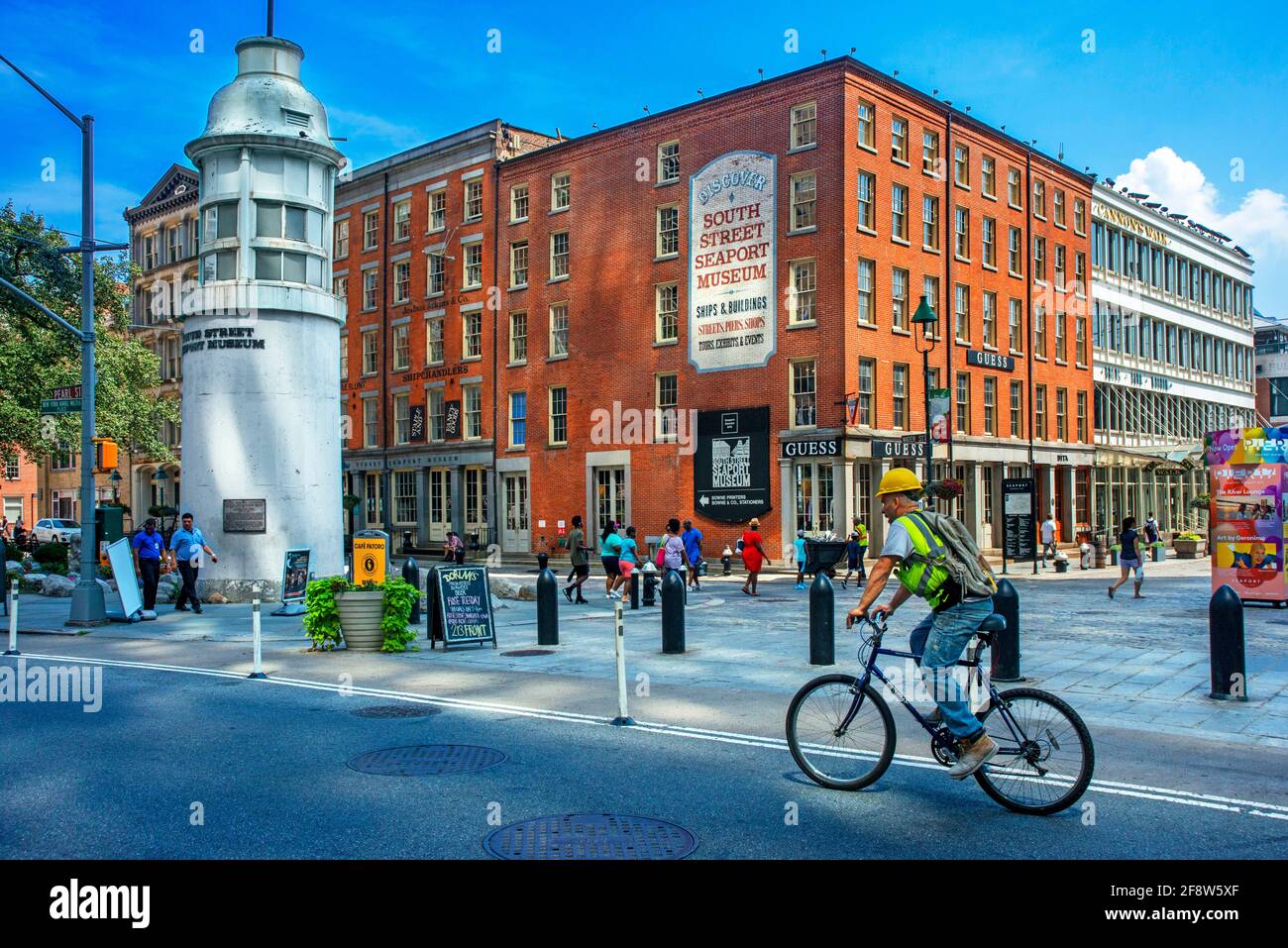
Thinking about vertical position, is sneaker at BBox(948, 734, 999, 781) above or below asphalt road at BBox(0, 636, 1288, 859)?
above

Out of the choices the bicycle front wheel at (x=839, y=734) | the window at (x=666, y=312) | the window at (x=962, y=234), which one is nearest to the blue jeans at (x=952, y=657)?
the bicycle front wheel at (x=839, y=734)

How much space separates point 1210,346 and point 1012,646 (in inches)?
2147

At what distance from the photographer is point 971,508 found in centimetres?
3838

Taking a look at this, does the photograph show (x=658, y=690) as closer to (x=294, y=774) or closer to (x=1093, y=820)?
(x=294, y=774)

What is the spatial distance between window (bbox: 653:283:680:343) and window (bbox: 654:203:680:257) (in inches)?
48.0

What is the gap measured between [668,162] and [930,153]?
882 centimetres

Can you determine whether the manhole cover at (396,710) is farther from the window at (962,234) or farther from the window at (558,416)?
the window at (962,234)

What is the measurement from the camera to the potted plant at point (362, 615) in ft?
48.9

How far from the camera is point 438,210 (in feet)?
152

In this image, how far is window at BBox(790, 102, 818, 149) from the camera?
33.9 m

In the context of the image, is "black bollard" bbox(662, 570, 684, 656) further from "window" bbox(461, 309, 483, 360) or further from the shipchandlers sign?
"window" bbox(461, 309, 483, 360)

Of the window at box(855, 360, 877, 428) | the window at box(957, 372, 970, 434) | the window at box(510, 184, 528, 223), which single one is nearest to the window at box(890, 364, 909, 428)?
the window at box(855, 360, 877, 428)

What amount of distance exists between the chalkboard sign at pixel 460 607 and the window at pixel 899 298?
22.9 meters
